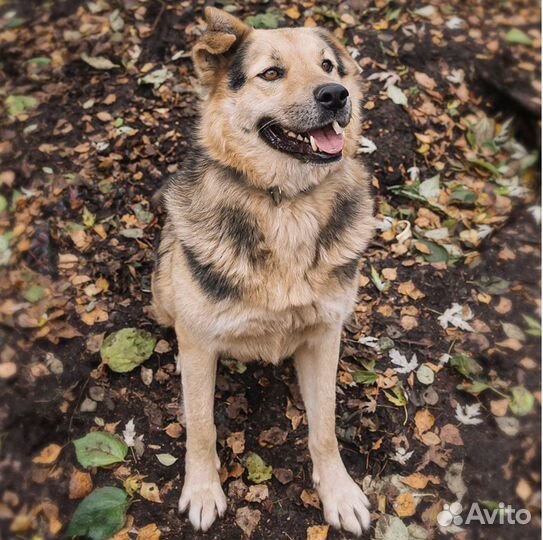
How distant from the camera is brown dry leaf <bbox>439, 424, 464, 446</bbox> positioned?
4016 mm

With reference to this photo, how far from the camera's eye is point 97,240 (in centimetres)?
489

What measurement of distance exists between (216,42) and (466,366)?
2984 mm

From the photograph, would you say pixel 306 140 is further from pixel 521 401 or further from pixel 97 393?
pixel 521 401

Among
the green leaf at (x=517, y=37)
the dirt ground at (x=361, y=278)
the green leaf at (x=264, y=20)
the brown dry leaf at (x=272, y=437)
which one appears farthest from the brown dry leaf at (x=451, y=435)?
the green leaf at (x=517, y=37)

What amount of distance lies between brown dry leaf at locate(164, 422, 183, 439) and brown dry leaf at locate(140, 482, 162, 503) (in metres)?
0.36

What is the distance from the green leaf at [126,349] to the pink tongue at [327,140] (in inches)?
84.3

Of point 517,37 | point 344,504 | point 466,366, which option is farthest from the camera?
point 517,37

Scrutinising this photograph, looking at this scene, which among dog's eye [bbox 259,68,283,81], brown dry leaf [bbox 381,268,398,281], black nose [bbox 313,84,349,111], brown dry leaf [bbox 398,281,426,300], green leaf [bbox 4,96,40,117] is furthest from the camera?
green leaf [bbox 4,96,40,117]

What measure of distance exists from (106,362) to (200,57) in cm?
229

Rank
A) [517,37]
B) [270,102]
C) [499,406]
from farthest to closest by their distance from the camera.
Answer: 1. [517,37]
2. [499,406]
3. [270,102]

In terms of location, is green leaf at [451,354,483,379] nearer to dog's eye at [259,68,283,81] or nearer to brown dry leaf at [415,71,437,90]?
dog's eye at [259,68,283,81]

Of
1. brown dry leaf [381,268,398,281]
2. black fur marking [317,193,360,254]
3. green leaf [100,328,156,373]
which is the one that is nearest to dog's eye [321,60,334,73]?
black fur marking [317,193,360,254]

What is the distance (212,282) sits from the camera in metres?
3.17

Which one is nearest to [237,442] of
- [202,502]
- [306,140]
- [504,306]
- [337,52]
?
[202,502]
